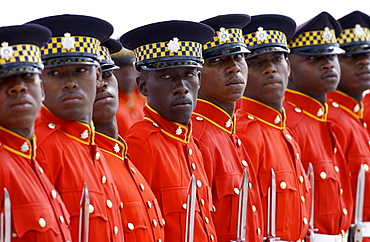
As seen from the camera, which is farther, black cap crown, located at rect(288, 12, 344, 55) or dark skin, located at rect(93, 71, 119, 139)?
black cap crown, located at rect(288, 12, 344, 55)

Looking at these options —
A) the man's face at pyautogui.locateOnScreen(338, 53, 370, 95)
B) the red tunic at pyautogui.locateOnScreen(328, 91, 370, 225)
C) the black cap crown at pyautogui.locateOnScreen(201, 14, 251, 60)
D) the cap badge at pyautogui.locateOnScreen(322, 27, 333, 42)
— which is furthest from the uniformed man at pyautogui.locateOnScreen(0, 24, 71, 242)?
the man's face at pyautogui.locateOnScreen(338, 53, 370, 95)

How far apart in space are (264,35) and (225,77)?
656 millimetres

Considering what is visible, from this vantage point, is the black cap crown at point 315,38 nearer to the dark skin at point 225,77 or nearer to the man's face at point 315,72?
the man's face at point 315,72

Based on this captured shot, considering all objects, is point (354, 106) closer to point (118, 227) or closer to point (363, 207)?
point (363, 207)

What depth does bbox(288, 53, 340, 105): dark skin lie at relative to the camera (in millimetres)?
6723

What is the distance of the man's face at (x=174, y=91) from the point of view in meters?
5.07

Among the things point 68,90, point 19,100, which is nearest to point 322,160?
point 68,90

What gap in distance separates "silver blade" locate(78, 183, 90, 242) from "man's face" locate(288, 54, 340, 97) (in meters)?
3.06

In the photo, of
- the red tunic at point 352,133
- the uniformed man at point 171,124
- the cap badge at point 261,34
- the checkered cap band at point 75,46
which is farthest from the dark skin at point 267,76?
the checkered cap band at point 75,46

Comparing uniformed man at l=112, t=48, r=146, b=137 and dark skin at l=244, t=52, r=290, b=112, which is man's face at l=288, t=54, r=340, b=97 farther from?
uniformed man at l=112, t=48, r=146, b=137

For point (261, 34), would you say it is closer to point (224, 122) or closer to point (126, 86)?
point (224, 122)

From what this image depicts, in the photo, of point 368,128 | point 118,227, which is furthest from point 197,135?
point 368,128

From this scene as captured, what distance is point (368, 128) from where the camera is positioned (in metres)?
7.97

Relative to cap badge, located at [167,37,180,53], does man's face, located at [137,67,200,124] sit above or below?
below
